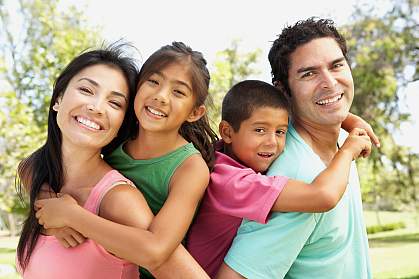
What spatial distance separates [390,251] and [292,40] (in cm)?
1952

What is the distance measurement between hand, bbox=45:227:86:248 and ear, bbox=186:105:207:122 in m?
0.67

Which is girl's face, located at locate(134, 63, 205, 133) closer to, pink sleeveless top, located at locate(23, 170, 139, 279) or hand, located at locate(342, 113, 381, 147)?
pink sleeveless top, located at locate(23, 170, 139, 279)

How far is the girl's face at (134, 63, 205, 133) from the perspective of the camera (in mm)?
2502

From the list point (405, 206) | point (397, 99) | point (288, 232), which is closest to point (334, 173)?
point (288, 232)

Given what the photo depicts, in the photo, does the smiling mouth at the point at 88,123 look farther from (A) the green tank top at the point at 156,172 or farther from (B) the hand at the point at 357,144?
(B) the hand at the point at 357,144

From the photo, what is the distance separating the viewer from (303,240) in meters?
2.50

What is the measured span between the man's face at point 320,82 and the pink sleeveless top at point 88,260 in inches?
35.9

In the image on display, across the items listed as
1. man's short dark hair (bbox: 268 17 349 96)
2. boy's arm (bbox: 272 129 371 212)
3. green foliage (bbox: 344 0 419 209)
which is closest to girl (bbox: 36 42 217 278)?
boy's arm (bbox: 272 129 371 212)

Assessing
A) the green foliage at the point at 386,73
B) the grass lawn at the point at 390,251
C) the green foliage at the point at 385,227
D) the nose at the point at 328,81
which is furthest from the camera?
the green foliage at the point at 385,227

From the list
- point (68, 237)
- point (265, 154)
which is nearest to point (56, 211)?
point (68, 237)

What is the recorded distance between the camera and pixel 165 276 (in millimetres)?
2301

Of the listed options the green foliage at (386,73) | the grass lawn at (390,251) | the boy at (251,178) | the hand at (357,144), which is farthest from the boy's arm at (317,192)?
the green foliage at (386,73)

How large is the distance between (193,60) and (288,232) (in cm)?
80

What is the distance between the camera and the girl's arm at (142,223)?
221 cm
